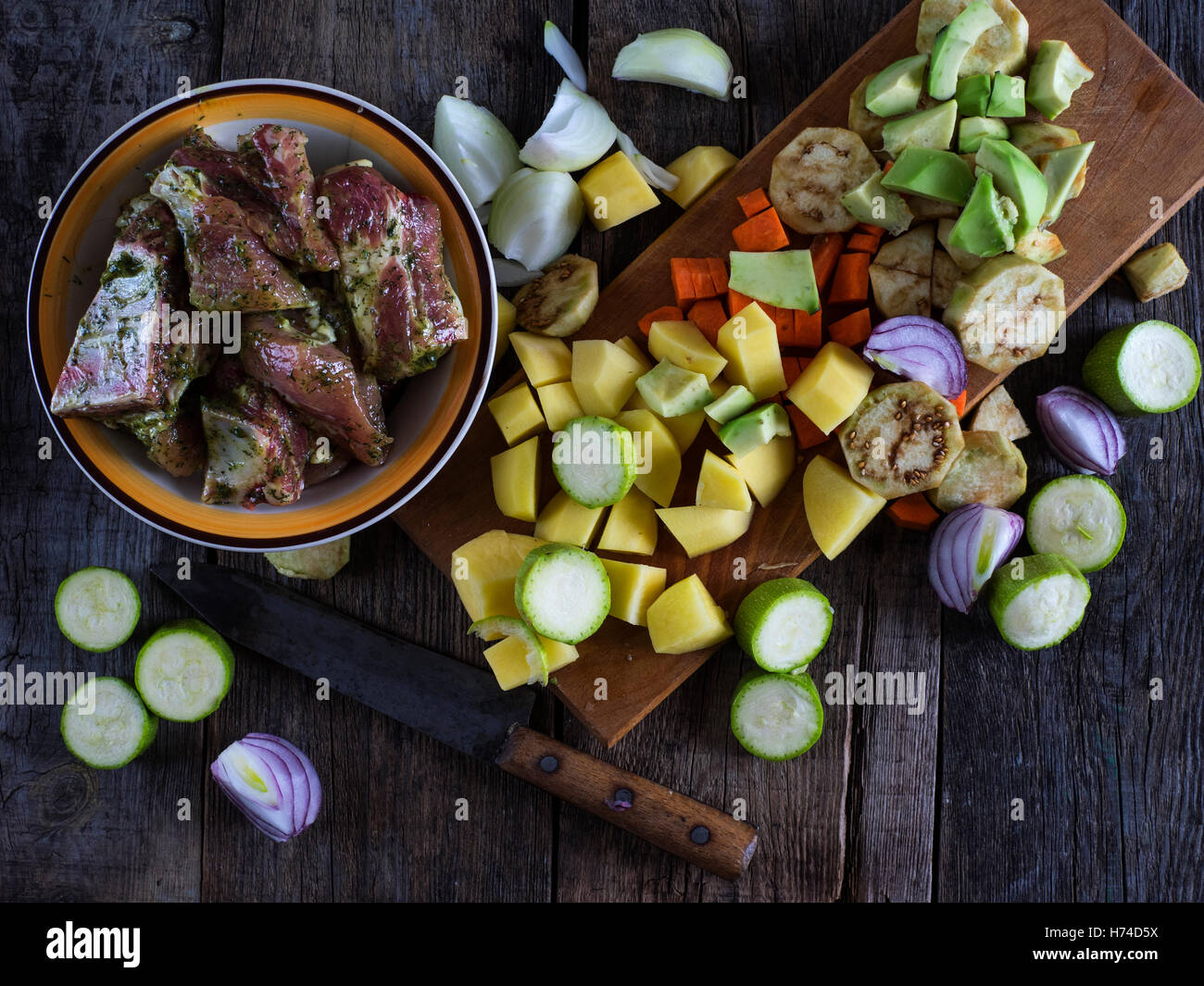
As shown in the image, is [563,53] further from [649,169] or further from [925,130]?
[925,130]

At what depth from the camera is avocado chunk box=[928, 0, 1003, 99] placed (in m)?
2.68

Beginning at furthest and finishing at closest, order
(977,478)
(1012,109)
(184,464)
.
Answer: (977,478)
(1012,109)
(184,464)

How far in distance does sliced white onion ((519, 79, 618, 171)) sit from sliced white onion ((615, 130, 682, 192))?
0.15ft

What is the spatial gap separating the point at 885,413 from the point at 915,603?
72 centimetres

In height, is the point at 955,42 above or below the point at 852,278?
above

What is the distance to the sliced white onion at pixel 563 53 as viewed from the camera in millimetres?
2977

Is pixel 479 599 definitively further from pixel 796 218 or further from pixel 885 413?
pixel 796 218

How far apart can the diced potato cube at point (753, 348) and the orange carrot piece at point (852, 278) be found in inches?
10.0

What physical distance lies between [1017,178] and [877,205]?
38cm

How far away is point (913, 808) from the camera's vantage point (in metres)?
3.13

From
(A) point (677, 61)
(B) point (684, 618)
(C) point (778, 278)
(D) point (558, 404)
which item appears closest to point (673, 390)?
(D) point (558, 404)

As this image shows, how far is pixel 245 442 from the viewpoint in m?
2.38

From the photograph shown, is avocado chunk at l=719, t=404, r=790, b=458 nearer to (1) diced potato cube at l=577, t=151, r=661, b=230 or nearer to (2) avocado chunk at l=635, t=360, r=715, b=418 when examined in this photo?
(2) avocado chunk at l=635, t=360, r=715, b=418

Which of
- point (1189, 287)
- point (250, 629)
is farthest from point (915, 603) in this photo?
point (250, 629)
